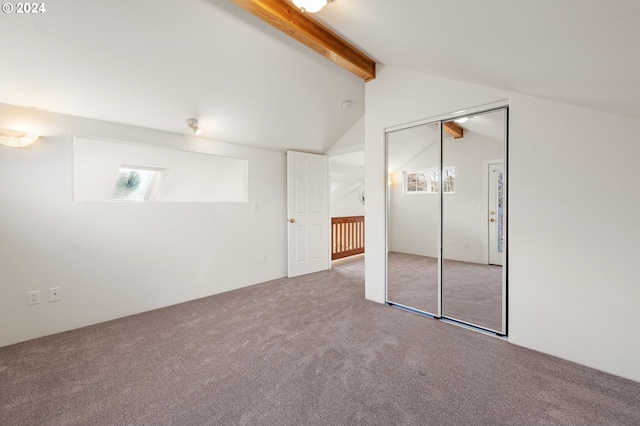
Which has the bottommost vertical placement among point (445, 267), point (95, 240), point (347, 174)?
point (445, 267)

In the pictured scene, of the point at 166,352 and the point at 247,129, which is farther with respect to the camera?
the point at 247,129

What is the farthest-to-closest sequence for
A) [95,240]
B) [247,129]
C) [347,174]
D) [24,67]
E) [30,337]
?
1. [347,174]
2. [247,129]
3. [95,240]
4. [30,337]
5. [24,67]

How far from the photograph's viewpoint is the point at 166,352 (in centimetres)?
212

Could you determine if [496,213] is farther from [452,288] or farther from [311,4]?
[311,4]

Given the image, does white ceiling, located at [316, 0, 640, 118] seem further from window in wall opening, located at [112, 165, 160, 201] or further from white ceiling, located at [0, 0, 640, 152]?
window in wall opening, located at [112, 165, 160, 201]

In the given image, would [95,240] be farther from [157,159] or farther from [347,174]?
[347,174]

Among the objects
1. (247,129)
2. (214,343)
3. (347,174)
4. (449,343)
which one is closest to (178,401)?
(214,343)

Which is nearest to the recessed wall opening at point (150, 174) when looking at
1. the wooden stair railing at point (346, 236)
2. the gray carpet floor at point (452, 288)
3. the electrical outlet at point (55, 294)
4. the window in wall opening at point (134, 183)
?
the window in wall opening at point (134, 183)

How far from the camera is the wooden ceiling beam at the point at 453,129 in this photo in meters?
2.61

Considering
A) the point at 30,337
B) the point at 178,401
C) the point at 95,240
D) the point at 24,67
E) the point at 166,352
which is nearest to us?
the point at 178,401

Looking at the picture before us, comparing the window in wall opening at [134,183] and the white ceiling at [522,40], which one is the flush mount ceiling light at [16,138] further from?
Answer: the white ceiling at [522,40]

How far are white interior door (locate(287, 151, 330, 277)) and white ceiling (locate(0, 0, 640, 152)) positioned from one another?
1.29 meters

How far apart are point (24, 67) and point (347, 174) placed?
454cm

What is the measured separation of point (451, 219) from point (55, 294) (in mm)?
3913
